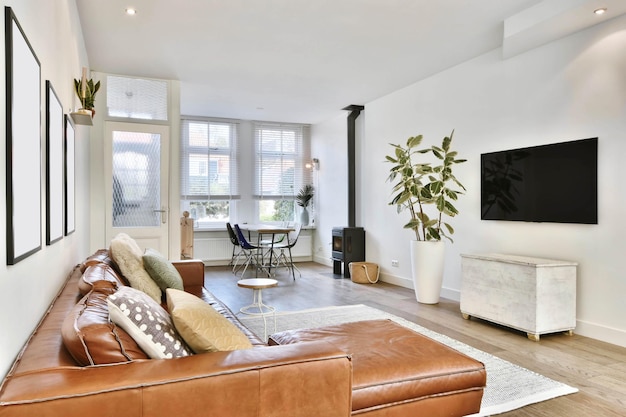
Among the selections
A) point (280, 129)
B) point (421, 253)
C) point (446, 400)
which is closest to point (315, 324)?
point (421, 253)

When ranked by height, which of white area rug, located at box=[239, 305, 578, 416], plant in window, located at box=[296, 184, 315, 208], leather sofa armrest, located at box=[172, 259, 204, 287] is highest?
plant in window, located at box=[296, 184, 315, 208]

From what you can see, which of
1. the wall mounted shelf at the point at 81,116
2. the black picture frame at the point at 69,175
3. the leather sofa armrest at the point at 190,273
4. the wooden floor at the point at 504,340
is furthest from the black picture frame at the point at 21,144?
the wooden floor at the point at 504,340

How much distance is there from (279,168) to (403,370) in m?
7.44

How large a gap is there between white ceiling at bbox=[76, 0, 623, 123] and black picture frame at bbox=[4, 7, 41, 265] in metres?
2.38

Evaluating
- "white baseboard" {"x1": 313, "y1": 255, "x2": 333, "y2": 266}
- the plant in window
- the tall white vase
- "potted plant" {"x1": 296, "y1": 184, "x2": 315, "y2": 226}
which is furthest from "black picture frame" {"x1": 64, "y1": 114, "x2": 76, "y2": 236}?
the plant in window

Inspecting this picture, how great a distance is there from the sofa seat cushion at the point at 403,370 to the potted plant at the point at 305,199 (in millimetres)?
6553

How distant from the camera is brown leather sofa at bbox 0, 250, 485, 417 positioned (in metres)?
1.08

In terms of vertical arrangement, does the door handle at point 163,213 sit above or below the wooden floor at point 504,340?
above

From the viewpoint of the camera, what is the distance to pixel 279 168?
29.5 ft

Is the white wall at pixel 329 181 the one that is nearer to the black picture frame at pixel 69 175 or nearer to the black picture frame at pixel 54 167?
the black picture frame at pixel 69 175

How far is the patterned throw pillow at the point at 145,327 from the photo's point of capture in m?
1.37

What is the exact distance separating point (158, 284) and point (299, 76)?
3.69 meters

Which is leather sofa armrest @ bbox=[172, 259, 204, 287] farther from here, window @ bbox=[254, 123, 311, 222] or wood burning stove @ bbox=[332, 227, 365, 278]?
window @ bbox=[254, 123, 311, 222]

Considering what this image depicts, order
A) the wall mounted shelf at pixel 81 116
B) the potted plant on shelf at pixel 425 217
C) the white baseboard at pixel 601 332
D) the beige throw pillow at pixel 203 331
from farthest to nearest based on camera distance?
the potted plant on shelf at pixel 425 217 < the white baseboard at pixel 601 332 < the wall mounted shelf at pixel 81 116 < the beige throw pillow at pixel 203 331
